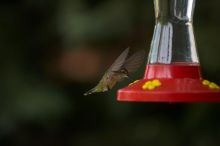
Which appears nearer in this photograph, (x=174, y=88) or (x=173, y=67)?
(x=174, y=88)

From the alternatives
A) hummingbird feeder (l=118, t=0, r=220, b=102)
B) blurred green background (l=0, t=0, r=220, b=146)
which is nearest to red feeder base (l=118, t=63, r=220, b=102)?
hummingbird feeder (l=118, t=0, r=220, b=102)

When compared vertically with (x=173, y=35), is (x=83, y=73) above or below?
below

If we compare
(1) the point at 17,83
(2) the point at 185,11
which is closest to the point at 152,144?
(1) the point at 17,83

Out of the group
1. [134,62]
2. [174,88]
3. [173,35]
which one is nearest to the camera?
[174,88]

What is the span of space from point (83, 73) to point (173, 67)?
121 inches

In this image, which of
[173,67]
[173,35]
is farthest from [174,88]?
[173,35]

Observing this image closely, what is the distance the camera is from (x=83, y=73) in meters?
5.66

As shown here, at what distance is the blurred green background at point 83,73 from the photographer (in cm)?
518

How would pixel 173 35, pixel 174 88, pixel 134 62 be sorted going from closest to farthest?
pixel 174 88
pixel 134 62
pixel 173 35

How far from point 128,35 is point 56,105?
2.49 feet

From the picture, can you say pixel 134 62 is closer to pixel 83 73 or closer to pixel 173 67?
pixel 173 67

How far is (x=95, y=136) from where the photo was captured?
231 inches

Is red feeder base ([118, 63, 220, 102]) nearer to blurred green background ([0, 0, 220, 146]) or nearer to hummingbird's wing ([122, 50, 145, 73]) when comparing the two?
hummingbird's wing ([122, 50, 145, 73])

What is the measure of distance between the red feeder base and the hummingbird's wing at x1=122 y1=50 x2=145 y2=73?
0.20ft
